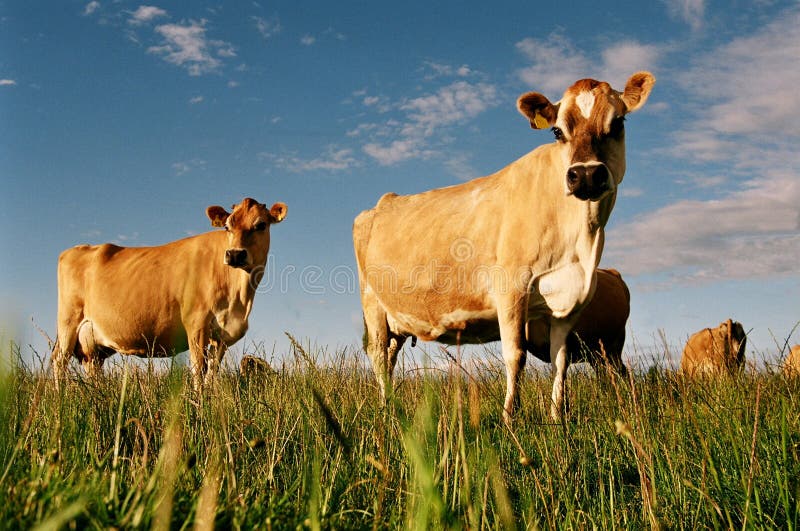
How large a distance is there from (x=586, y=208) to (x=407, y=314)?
2.58 m

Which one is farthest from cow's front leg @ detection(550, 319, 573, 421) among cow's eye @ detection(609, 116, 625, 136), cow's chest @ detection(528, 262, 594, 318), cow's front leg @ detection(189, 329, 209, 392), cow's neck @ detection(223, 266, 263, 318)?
cow's neck @ detection(223, 266, 263, 318)

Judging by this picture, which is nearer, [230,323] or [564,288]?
[564,288]

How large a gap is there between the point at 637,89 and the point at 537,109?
2.98 feet

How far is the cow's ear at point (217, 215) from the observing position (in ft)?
34.7

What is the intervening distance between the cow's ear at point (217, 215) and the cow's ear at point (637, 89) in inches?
266

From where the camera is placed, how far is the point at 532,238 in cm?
581

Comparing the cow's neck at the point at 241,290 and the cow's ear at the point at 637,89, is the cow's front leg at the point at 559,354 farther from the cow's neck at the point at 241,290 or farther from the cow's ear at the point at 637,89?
the cow's neck at the point at 241,290

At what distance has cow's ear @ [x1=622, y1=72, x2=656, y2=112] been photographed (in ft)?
19.4

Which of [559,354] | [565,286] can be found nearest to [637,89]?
[565,286]

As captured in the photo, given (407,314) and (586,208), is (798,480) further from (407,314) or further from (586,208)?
(407,314)

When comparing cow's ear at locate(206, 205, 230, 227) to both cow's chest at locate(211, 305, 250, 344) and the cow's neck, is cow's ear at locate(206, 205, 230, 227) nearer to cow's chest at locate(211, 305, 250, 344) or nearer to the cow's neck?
the cow's neck

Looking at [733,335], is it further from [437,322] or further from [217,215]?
[217,215]

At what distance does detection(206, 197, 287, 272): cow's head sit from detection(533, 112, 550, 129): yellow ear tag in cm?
501

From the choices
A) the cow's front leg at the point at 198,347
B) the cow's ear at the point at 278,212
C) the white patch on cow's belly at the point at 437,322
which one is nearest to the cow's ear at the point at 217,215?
the cow's ear at the point at 278,212
